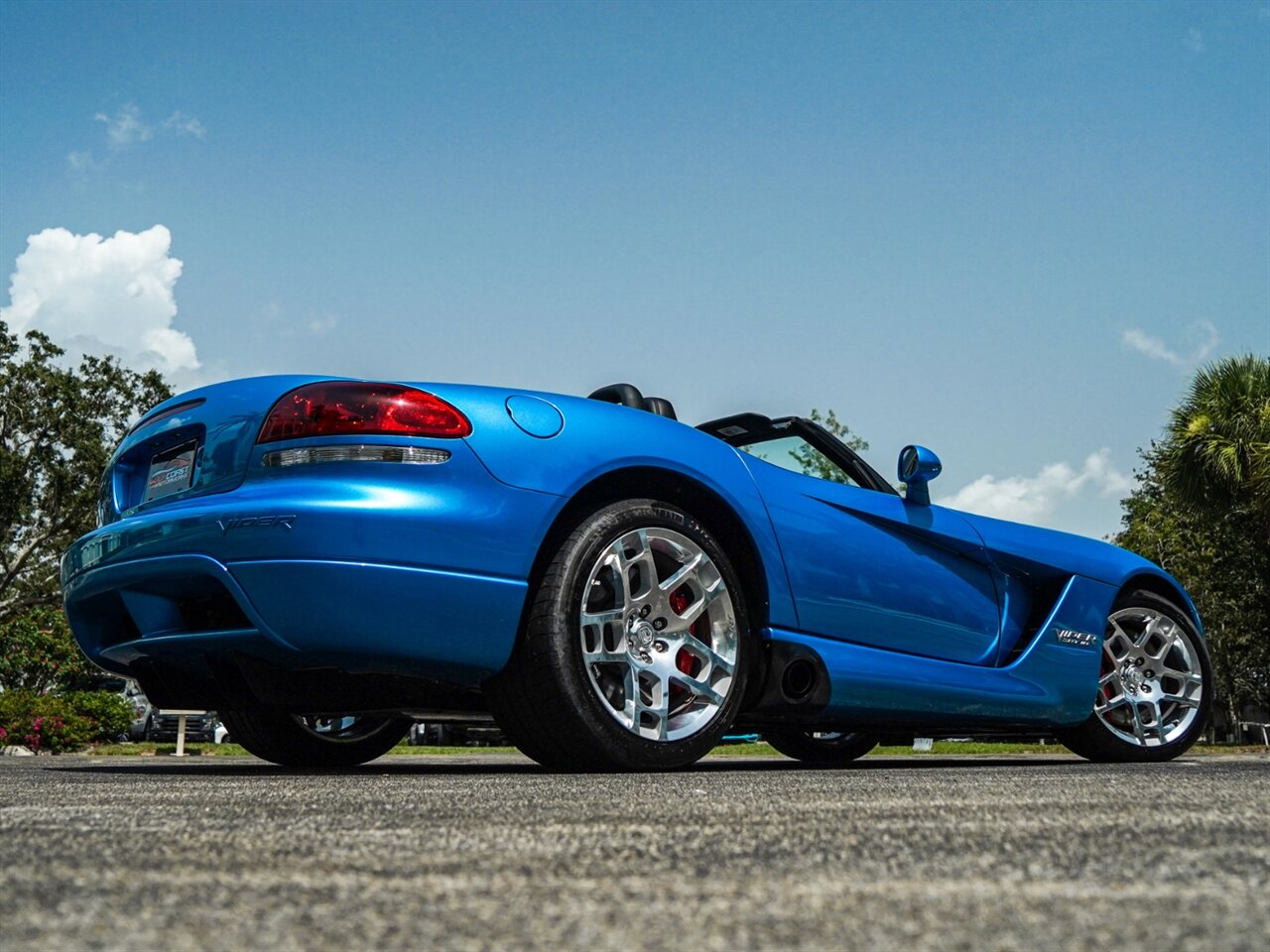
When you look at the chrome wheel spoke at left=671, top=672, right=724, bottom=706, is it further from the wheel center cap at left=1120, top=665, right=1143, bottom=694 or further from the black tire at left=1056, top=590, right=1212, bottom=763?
the wheel center cap at left=1120, top=665, right=1143, bottom=694

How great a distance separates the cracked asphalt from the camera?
1188 mm

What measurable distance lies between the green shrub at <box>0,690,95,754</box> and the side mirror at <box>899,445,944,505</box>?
1180cm

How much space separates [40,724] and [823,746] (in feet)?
35.5

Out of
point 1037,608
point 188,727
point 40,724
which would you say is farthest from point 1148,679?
point 188,727

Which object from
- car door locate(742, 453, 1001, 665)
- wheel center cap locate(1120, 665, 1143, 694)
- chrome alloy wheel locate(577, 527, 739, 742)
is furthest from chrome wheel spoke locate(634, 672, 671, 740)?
wheel center cap locate(1120, 665, 1143, 694)

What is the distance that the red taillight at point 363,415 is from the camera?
3729 millimetres

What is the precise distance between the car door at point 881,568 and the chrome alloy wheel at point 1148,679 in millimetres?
946

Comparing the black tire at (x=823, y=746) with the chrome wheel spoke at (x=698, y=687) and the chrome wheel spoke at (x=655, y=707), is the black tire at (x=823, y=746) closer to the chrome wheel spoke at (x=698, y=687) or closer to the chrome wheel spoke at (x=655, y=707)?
the chrome wheel spoke at (x=698, y=687)

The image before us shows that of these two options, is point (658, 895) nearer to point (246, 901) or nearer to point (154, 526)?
point (246, 901)

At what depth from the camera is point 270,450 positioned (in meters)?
3.78

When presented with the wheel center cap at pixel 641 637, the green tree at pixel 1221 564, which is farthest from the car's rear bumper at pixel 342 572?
the green tree at pixel 1221 564

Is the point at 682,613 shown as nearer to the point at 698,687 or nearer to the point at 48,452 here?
the point at 698,687

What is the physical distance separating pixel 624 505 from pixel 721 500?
414 mm

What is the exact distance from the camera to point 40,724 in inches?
559
